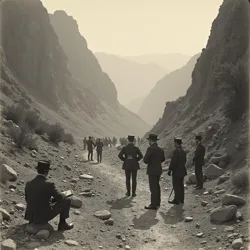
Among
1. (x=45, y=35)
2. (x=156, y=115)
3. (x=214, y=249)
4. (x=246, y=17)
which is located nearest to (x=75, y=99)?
(x=45, y=35)

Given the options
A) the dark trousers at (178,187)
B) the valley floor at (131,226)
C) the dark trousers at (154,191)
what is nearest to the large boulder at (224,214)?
the valley floor at (131,226)

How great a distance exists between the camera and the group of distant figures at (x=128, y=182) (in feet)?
19.9

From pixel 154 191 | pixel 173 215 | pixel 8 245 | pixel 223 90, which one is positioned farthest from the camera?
pixel 223 90

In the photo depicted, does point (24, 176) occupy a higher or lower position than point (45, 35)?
lower

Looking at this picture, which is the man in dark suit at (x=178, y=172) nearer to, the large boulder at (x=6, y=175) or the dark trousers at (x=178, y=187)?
the dark trousers at (x=178, y=187)

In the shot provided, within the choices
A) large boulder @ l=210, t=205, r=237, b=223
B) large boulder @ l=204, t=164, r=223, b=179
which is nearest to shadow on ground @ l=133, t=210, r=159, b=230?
large boulder @ l=210, t=205, r=237, b=223

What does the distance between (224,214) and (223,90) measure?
589 inches

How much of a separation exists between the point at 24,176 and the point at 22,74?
58231mm

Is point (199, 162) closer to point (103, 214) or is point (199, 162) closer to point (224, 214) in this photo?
point (224, 214)

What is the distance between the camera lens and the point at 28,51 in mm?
64875

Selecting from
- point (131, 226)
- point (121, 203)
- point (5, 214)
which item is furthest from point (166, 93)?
point (5, 214)

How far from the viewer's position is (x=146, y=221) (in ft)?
25.4

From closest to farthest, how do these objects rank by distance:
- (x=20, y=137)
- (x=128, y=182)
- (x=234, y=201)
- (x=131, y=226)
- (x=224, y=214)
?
(x=224, y=214)
(x=131, y=226)
(x=234, y=201)
(x=128, y=182)
(x=20, y=137)

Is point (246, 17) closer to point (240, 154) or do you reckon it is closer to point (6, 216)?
point (240, 154)
